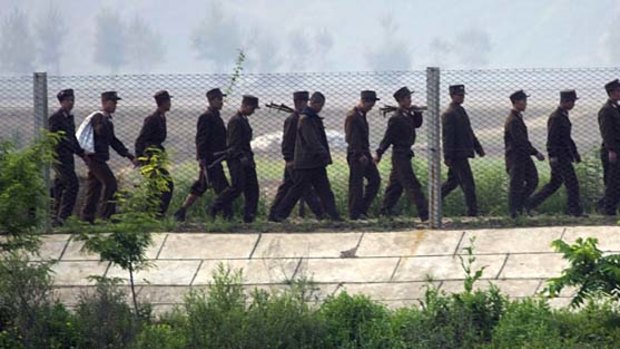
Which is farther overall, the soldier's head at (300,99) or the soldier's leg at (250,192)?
the soldier's head at (300,99)

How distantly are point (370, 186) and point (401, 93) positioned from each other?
113 cm

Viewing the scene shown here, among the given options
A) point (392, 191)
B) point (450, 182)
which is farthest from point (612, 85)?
point (392, 191)

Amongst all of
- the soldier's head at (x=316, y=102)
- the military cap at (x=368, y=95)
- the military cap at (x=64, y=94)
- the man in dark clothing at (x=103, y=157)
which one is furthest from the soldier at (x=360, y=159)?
the military cap at (x=64, y=94)

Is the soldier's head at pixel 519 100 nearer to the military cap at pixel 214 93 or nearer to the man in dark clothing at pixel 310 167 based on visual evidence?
the man in dark clothing at pixel 310 167

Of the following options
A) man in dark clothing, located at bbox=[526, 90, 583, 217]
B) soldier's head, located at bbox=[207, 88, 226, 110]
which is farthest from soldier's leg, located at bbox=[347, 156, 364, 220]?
man in dark clothing, located at bbox=[526, 90, 583, 217]

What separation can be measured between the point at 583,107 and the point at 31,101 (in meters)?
6.09

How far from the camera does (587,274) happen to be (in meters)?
13.7

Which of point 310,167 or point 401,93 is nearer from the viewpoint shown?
point 310,167

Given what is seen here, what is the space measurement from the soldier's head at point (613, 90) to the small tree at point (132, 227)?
19.7ft

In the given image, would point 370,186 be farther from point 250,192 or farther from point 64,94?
point 64,94

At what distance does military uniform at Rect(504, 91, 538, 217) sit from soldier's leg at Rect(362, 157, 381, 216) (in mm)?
1453

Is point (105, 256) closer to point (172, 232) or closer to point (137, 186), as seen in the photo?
point (137, 186)

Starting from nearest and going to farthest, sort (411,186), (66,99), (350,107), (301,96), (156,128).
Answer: (411,186)
(66,99)
(156,128)
(301,96)
(350,107)

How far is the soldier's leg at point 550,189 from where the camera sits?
60.8 feet
